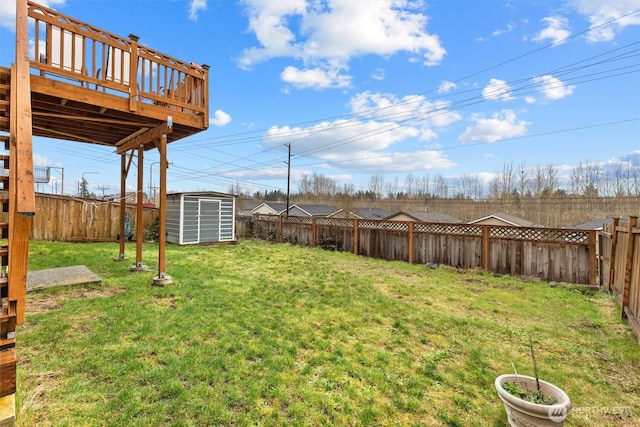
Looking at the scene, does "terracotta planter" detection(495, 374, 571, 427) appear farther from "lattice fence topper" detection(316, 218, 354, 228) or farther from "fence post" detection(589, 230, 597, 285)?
"lattice fence topper" detection(316, 218, 354, 228)

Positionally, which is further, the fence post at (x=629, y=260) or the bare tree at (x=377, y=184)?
the bare tree at (x=377, y=184)

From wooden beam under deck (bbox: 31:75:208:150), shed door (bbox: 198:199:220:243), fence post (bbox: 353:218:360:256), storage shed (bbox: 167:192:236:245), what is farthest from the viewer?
shed door (bbox: 198:199:220:243)

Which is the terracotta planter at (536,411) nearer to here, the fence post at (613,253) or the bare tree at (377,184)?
the fence post at (613,253)

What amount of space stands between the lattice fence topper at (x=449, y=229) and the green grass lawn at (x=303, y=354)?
241 centimetres

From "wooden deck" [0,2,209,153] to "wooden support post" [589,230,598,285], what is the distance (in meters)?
7.70

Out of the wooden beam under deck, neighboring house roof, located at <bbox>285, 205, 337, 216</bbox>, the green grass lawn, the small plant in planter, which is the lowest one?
the green grass lawn

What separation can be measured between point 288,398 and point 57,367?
182 cm

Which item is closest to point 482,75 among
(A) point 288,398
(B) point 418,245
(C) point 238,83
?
(B) point 418,245

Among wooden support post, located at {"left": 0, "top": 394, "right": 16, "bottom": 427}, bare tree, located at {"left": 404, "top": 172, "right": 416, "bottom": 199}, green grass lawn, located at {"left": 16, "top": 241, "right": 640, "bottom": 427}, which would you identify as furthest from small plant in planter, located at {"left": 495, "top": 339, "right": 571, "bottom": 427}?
bare tree, located at {"left": 404, "top": 172, "right": 416, "bottom": 199}

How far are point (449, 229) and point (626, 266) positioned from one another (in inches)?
165

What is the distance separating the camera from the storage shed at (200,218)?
33.4 feet

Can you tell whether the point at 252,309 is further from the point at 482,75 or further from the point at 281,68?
the point at 482,75

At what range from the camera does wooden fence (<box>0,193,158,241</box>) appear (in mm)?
8797

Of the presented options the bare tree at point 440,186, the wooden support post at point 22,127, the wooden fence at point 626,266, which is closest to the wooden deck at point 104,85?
the wooden support post at point 22,127
